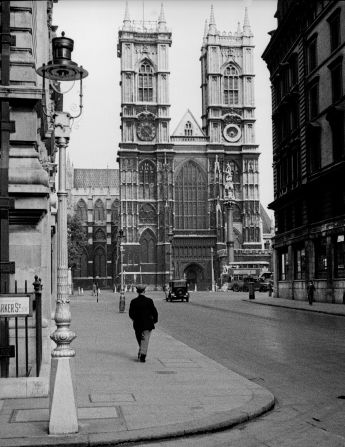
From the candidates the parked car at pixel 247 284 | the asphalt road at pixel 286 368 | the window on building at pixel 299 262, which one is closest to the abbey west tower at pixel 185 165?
the parked car at pixel 247 284

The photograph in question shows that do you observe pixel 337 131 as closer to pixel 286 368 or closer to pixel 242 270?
pixel 286 368

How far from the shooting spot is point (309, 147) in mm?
39719

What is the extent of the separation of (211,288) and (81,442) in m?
84.9

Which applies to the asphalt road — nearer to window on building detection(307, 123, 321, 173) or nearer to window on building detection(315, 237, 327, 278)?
window on building detection(315, 237, 327, 278)

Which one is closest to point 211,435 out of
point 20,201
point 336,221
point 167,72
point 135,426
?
point 135,426

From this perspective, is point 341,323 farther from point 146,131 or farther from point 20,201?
point 146,131

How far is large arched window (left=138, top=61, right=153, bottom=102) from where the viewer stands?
318ft

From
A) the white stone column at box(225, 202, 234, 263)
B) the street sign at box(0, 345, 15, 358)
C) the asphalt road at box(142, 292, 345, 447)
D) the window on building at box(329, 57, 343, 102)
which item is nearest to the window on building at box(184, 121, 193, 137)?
the white stone column at box(225, 202, 234, 263)

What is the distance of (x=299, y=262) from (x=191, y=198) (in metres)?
53.3

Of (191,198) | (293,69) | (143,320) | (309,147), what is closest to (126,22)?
(191,198)

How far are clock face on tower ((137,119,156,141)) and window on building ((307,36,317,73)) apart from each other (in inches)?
2203

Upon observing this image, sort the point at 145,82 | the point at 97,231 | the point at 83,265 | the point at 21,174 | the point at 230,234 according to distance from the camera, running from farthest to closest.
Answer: the point at 97,231 < the point at 83,265 < the point at 145,82 < the point at 230,234 < the point at 21,174

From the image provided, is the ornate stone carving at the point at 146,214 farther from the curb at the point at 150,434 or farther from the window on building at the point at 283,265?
the curb at the point at 150,434

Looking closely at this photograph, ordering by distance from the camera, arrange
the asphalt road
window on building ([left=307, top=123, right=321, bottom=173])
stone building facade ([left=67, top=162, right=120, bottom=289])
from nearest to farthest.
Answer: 1. the asphalt road
2. window on building ([left=307, top=123, right=321, bottom=173])
3. stone building facade ([left=67, top=162, right=120, bottom=289])
